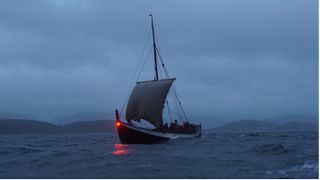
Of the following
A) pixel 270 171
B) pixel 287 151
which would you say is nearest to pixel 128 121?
pixel 287 151

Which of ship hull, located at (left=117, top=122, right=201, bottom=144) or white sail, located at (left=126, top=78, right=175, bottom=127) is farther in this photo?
white sail, located at (left=126, top=78, right=175, bottom=127)

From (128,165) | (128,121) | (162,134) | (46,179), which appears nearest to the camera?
(46,179)

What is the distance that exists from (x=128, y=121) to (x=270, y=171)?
3907cm

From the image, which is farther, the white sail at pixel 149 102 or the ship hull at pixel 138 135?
the white sail at pixel 149 102

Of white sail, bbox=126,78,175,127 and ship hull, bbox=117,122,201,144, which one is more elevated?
white sail, bbox=126,78,175,127

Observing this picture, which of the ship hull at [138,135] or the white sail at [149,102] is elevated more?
the white sail at [149,102]

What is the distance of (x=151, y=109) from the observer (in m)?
61.5

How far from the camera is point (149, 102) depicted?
203ft

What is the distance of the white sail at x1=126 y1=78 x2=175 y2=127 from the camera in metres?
61.2

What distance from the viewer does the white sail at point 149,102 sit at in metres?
61.2

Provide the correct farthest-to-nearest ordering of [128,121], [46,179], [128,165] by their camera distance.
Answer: [128,121] < [128,165] < [46,179]

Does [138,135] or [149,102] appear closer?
[138,135]

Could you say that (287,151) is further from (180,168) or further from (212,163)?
(180,168)

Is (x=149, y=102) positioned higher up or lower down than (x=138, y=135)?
higher up
